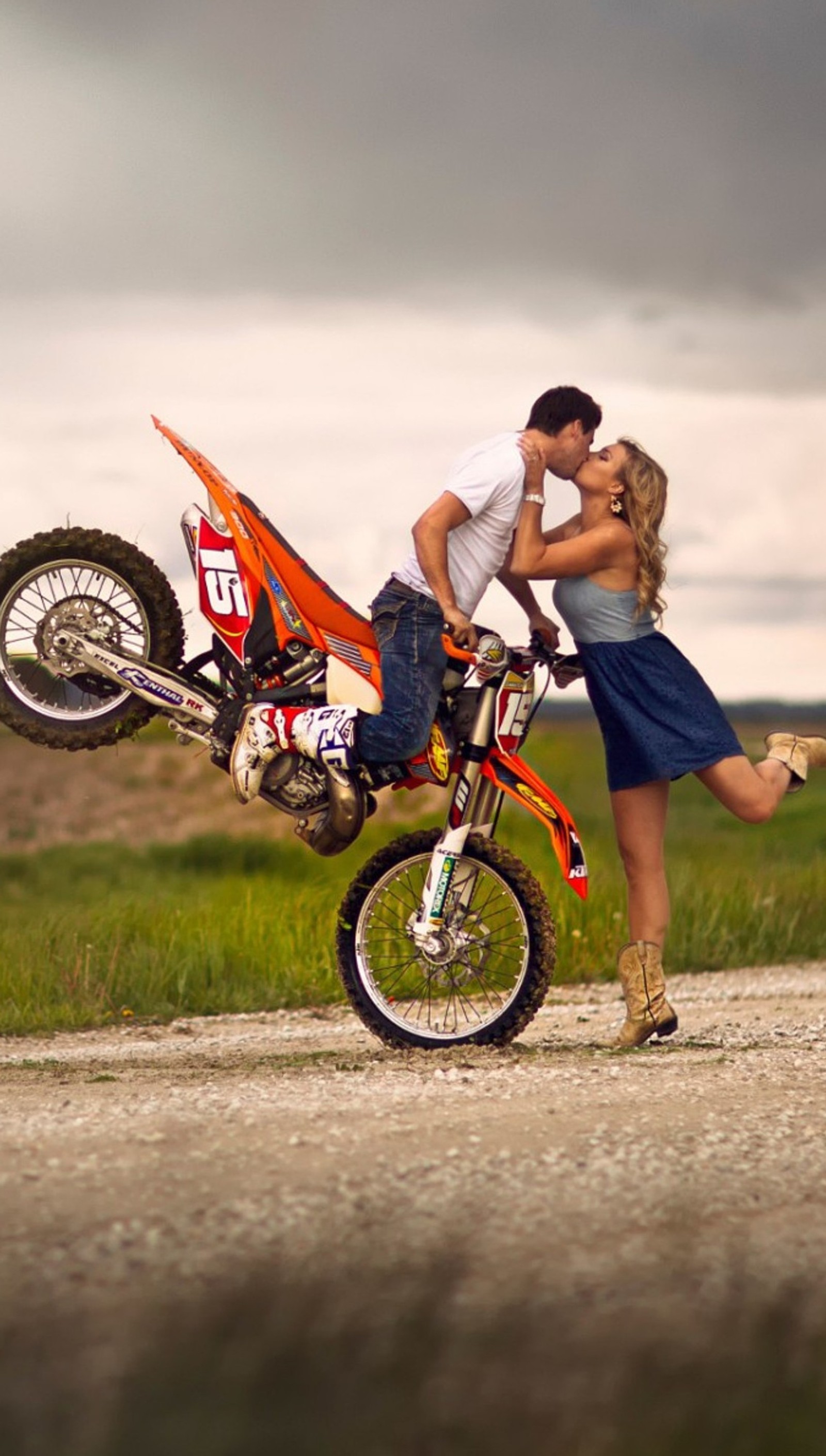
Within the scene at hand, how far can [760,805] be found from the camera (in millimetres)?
7191

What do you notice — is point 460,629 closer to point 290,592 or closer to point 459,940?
point 290,592

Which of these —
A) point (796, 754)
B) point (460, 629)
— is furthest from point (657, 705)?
point (460, 629)

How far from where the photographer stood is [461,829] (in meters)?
6.89

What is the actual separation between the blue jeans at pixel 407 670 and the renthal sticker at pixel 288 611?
40 centimetres

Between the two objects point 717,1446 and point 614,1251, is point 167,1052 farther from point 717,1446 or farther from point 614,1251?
point 717,1446

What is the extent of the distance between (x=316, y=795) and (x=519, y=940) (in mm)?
1062

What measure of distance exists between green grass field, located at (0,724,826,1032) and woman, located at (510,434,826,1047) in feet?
12.4

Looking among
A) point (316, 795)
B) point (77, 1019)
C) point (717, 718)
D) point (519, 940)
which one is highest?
point (717, 718)

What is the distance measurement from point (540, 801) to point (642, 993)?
1.05 metres

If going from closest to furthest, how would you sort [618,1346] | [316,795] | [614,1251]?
1. [618,1346]
2. [614,1251]
3. [316,795]

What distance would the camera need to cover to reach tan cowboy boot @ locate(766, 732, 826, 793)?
7.50 metres

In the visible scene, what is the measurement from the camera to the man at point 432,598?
649cm

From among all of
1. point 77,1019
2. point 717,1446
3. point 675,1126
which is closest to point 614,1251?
point 717,1446

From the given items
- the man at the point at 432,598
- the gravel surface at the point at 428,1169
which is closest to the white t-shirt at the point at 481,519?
the man at the point at 432,598
